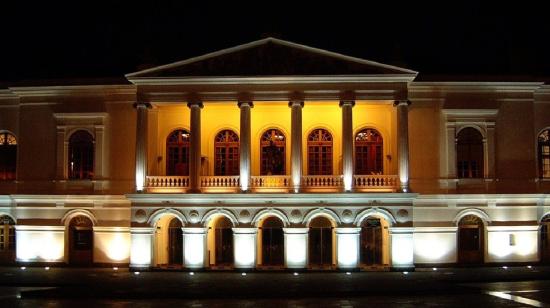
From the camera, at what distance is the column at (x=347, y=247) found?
111 ft

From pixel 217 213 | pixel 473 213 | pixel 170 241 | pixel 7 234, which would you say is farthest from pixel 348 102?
pixel 7 234

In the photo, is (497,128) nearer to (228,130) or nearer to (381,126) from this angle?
(381,126)

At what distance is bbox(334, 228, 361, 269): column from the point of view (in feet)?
111

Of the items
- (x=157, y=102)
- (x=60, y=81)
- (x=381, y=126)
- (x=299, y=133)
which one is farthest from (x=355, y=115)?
(x=60, y=81)

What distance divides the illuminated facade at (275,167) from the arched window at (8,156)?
0.24 feet

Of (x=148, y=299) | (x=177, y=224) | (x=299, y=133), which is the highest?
(x=299, y=133)

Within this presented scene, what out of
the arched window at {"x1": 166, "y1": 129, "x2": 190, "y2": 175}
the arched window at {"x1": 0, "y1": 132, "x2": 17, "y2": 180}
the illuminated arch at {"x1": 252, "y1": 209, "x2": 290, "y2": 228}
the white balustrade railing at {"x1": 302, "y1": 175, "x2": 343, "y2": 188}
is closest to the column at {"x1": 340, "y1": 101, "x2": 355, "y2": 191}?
the white balustrade railing at {"x1": 302, "y1": 175, "x2": 343, "y2": 188}

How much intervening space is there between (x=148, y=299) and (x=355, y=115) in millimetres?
16350

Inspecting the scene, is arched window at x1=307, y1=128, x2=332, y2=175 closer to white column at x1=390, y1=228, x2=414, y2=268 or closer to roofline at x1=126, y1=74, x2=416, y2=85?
roofline at x1=126, y1=74, x2=416, y2=85

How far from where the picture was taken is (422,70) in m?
40.1

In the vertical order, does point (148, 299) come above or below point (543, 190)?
below

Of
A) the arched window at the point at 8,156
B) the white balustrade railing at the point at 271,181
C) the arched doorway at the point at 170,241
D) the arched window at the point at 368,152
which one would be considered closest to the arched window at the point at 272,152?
the white balustrade railing at the point at 271,181

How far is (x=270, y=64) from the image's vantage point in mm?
34375

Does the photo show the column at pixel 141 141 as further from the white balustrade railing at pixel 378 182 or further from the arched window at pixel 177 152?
the white balustrade railing at pixel 378 182
